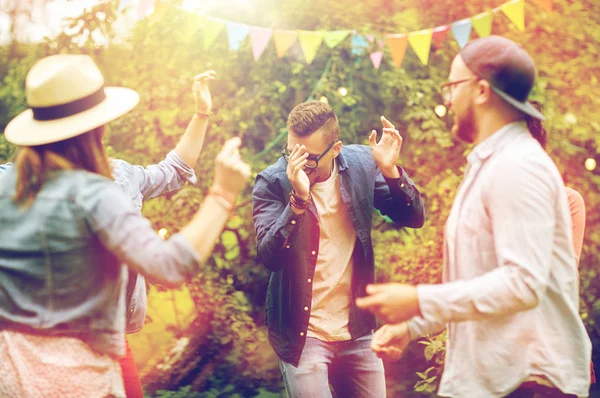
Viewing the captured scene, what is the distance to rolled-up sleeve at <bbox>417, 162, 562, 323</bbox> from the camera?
6.83 ft

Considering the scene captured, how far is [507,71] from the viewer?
2.29 meters

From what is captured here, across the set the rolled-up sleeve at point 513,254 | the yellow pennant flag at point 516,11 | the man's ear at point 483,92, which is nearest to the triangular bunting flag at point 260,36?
the yellow pennant flag at point 516,11

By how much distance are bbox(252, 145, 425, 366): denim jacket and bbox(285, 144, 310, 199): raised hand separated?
12cm

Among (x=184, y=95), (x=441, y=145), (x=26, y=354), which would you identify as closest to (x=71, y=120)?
(x=26, y=354)

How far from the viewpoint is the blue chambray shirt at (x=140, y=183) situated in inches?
129

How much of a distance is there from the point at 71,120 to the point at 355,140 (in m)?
4.03

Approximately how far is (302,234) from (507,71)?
4.47 ft

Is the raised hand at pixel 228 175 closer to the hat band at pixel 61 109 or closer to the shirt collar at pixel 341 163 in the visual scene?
the hat band at pixel 61 109

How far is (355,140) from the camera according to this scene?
6062 mm

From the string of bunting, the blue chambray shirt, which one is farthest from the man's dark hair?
the string of bunting

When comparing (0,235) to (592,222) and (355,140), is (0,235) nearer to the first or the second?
(355,140)

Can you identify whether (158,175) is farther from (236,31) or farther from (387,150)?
(236,31)

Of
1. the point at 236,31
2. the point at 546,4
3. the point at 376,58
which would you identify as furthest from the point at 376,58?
the point at 546,4

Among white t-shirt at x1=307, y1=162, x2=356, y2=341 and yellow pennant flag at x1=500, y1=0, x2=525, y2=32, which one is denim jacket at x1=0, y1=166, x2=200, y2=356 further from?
yellow pennant flag at x1=500, y1=0, x2=525, y2=32
